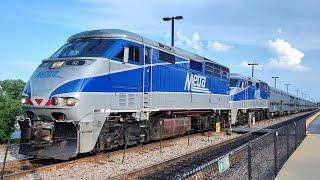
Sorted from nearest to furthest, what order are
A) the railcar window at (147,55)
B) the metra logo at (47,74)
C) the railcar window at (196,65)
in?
the metra logo at (47,74)
the railcar window at (147,55)
the railcar window at (196,65)

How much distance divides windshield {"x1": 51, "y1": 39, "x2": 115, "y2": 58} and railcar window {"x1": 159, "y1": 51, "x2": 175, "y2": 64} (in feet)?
11.8

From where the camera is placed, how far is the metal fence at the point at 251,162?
5488 millimetres

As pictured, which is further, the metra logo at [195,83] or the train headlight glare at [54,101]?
the metra logo at [195,83]

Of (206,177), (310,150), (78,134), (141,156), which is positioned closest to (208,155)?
(141,156)

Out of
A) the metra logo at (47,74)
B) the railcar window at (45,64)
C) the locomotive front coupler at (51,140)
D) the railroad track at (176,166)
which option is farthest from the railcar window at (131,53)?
the railroad track at (176,166)

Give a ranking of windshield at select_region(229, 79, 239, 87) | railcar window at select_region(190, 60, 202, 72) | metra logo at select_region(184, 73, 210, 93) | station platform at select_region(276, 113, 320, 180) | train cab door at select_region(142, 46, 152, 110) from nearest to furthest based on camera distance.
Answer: station platform at select_region(276, 113, 320, 180), train cab door at select_region(142, 46, 152, 110), metra logo at select_region(184, 73, 210, 93), railcar window at select_region(190, 60, 202, 72), windshield at select_region(229, 79, 239, 87)

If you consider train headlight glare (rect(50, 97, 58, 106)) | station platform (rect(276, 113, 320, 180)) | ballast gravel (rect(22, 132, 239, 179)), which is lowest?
ballast gravel (rect(22, 132, 239, 179))

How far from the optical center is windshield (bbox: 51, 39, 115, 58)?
13.1 m

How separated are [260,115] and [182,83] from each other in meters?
24.8

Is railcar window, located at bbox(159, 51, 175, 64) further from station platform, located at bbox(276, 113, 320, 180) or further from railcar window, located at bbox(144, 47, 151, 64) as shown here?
station platform, located at bbox(276, 113, 320, 180)

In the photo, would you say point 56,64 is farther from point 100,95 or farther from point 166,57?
point 166,57

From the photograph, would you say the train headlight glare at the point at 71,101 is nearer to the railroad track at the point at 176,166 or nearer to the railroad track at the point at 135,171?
the railroad track at the point at 135,171

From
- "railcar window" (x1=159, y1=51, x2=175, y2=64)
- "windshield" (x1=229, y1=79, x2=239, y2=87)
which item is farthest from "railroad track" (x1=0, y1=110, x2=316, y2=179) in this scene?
"windshield" (x1=229, y1=79, x2=239, y2=87)

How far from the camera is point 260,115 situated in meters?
42.1
